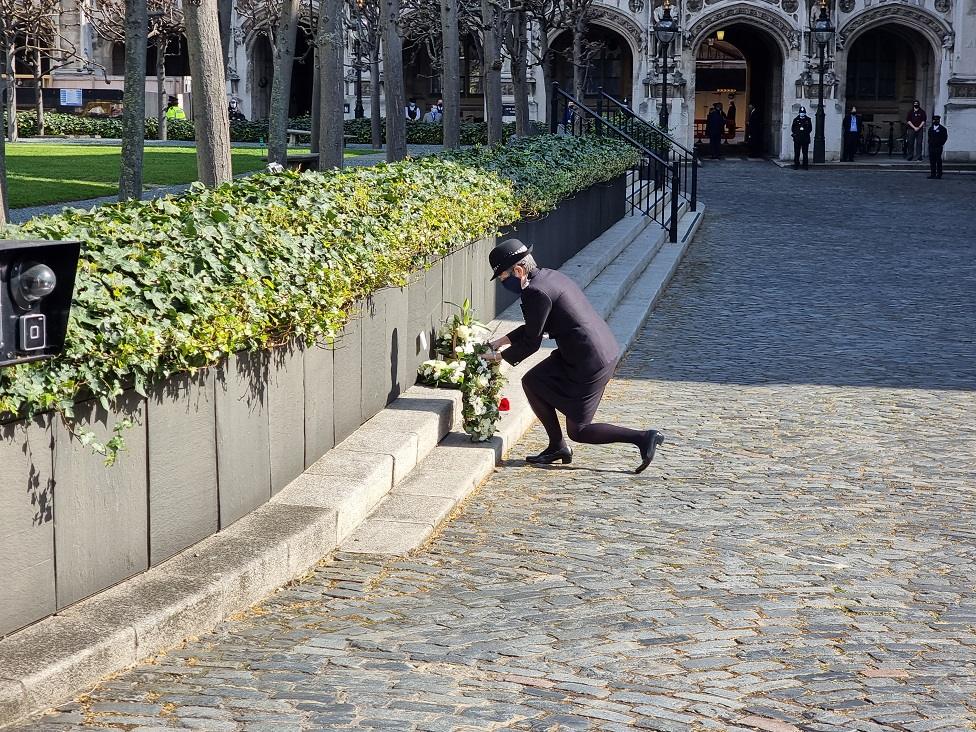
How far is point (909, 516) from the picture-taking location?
7.73 meters

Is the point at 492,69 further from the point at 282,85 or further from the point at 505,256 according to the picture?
the point at 505,256

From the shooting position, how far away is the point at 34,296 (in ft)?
13.8

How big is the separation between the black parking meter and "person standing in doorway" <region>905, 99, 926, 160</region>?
147ft

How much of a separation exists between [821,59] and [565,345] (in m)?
40.1

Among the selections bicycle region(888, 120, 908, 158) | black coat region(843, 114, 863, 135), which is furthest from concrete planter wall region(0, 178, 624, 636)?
bicycle region(888, 120, 908, 158)

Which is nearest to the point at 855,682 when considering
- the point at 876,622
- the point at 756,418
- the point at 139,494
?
the point at 876,622

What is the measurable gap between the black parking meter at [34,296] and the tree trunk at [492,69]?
750 inches

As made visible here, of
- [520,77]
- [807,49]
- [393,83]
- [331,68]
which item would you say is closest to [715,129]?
[807,49]

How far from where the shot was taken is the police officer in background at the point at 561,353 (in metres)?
8.63

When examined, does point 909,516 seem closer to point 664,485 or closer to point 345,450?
point 664,485

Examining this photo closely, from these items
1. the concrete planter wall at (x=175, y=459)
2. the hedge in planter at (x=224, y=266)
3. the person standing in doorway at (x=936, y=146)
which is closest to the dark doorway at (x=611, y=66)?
the person standing in doorway at (x=936, y=146)

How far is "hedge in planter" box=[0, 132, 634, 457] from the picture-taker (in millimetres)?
5438

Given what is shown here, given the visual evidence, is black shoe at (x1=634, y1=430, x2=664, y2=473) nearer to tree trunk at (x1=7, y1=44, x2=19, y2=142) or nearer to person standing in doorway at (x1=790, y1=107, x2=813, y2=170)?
tree trunk at (x1=7, y1=44, x2=19, y2=142)

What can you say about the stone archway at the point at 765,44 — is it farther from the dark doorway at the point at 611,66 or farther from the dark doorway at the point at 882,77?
the dark doorway at the point at 611,66
